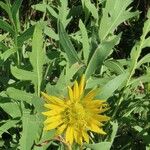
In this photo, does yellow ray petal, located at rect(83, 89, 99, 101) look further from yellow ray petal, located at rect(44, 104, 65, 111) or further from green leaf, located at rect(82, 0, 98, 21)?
green leaf, located at rect(82, 0, 98, 21)

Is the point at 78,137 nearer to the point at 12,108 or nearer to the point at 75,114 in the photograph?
the point at 75,114

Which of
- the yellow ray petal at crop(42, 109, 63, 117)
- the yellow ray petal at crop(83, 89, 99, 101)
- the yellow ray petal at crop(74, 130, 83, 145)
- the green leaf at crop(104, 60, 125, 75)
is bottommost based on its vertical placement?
the yellow ray petal at crop(74, 130, 83, 145)

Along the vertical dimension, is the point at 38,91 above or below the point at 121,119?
above

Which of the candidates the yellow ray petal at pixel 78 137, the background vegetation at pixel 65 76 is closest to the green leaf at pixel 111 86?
the background vegetation at pixel 65 76

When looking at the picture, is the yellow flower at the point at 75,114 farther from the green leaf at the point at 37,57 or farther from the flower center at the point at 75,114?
the green leaf at the point at 37,57

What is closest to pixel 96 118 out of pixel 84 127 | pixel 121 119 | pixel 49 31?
pixel 84 127

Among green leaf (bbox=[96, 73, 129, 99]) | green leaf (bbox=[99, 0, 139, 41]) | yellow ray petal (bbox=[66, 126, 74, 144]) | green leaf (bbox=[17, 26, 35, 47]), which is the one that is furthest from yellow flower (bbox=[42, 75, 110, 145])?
green leaf (bbox=[99, 0, 139, 41])

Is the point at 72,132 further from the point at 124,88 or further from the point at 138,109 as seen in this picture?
the point at 138,109
